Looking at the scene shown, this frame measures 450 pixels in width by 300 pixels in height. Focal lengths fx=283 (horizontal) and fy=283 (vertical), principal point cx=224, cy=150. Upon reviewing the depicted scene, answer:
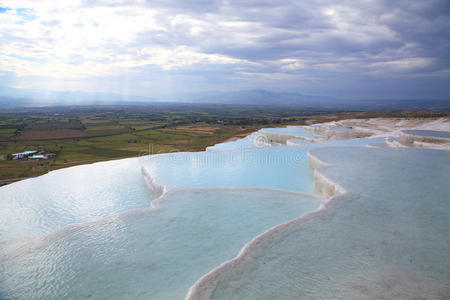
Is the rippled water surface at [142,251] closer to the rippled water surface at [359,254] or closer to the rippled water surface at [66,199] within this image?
the rippled water surface at [359,254]

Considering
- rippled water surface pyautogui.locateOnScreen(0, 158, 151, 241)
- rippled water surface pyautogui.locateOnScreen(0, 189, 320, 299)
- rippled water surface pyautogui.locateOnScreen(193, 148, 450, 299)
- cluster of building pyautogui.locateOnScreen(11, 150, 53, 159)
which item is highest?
rippled water surface pyautogui.locateOnScreen(193, 148, 450, 299)

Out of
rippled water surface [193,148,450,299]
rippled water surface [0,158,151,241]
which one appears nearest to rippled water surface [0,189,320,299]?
rippled water surface [193,148,450,299]

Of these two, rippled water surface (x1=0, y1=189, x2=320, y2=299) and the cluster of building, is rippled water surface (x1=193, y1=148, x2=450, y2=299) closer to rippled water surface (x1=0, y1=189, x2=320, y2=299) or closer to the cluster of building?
rippled water surface (x1=0, y1=189, x2=320, y2=299)

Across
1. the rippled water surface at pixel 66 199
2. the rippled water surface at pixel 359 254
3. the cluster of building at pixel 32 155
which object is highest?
the rippled water surface at pixel 359 254

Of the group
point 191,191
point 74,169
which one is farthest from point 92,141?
point 191,191

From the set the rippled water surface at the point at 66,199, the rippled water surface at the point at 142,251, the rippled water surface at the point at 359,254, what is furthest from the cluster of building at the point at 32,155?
the rippled water surface at the point at 359,254

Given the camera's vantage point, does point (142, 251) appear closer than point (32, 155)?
Yes

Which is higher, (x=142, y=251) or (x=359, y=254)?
(x=359, y=254)

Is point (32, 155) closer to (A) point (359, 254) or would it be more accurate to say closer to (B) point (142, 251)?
(B) point (142, 251)

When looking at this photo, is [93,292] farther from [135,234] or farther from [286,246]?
[286,246]

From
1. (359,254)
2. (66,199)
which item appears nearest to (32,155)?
(66,199)

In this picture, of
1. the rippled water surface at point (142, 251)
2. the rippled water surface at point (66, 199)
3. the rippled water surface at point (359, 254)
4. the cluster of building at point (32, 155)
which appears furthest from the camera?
the cluster of building at point (32, 155)
